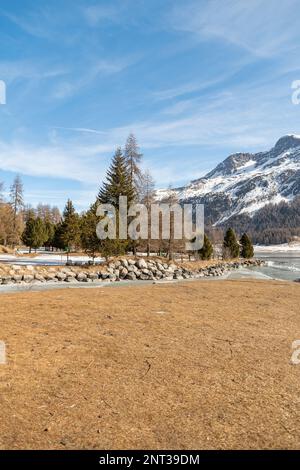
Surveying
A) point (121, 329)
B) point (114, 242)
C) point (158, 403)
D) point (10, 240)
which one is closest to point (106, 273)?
point (114, 242)

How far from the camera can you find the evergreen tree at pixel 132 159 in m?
50.4

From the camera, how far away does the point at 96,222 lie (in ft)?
127

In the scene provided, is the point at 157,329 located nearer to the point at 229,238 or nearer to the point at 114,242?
the point at 114,242

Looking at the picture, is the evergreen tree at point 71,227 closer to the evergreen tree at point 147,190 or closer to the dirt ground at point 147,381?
the evergreen tree at point 147,190

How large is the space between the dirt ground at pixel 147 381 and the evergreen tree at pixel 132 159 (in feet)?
132

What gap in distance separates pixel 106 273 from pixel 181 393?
28.1 metres

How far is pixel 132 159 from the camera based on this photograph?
5134 cm

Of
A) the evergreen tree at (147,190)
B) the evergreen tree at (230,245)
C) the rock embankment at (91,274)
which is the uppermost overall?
the evergreen tree at (147,190)

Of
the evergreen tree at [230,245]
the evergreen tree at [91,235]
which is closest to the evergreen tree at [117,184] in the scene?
the evergreen tree at [91,235]

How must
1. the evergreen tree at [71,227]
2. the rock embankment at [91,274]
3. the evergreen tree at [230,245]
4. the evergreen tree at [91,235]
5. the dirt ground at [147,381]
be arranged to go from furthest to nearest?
the evergreen tree at [230,245] → the evergreen tree at [71,227] → the evergreen tree at [91,235] → the rock embankment at [91,274] → the dirt ground at [147,381]

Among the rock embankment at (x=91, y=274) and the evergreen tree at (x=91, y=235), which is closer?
the rock embankment at (x=91, y=274)

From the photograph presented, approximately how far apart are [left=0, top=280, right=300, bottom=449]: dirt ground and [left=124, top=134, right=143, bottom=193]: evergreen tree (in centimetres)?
4009

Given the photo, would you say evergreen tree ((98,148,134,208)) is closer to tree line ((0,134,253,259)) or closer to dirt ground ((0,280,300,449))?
tree line ((0,134,253,259))

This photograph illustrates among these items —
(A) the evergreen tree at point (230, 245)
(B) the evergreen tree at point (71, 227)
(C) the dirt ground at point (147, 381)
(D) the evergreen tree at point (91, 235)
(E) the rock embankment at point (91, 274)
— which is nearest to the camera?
(C) the dirt ground at point (147, 381)
